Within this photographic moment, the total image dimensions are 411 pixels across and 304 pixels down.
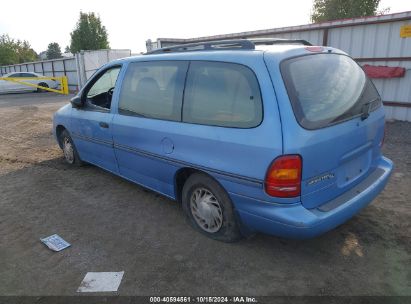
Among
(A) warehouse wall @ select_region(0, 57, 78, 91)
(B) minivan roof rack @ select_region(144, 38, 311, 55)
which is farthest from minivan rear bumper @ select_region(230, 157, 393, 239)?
(A) warehouse wall @ select_region(0, 57, 78, 91)

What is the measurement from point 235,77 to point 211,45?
73 centimetres

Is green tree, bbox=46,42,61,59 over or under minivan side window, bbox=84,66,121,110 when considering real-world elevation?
over

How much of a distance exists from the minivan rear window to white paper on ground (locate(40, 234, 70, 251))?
2.53 metres

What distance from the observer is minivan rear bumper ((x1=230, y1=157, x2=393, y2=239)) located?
259 centimetres

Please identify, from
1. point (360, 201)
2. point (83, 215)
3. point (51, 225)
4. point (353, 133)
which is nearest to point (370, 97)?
point (353, 133)

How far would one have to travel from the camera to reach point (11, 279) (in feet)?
9.43

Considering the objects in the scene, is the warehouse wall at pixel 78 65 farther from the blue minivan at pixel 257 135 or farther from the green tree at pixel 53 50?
the green tree at pixel 53 50

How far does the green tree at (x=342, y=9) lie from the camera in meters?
26.4

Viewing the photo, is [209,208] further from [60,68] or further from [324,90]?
[60,68]

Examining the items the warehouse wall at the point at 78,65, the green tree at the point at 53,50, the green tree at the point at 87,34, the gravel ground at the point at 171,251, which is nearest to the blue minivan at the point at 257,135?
the gravel ground at the point at 171,251

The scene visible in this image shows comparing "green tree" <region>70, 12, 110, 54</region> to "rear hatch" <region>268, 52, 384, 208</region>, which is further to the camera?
"green tree" <region>70, 12, 110, 54</region>

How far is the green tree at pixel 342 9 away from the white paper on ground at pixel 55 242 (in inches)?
1109

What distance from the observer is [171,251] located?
3193 millimetres

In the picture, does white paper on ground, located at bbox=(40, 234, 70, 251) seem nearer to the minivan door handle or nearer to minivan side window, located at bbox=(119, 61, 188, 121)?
the minivan door handle
